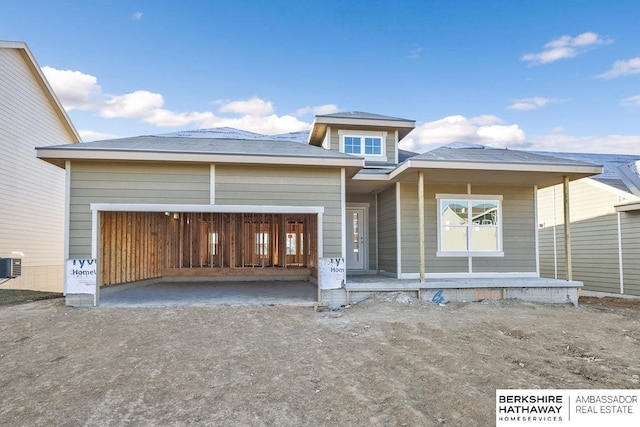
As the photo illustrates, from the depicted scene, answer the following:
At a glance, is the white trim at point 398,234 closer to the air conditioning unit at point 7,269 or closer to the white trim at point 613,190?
the white trim at point 613,190

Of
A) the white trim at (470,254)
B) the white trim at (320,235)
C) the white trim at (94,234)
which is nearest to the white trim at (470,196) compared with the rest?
the white trim at (470,254)

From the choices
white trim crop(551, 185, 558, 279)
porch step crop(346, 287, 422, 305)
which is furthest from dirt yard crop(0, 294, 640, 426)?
white trim crop(551, 185, 558, 279)

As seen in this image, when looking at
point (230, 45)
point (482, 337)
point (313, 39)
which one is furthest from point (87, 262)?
point (313, 39)

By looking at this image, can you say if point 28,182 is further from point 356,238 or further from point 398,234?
point 398,234

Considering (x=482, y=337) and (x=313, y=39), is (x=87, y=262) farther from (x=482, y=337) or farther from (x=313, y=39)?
(x=313, y=39)

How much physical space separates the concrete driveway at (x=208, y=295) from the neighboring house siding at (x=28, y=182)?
4.38m

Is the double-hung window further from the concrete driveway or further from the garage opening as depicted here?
the concrete driveway

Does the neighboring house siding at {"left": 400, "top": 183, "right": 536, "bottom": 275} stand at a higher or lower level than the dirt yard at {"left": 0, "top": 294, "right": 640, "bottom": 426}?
higher

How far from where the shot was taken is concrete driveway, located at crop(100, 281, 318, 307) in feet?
22.6

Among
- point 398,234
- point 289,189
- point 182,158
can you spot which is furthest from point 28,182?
point 398,234

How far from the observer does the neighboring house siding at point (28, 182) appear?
1029cm

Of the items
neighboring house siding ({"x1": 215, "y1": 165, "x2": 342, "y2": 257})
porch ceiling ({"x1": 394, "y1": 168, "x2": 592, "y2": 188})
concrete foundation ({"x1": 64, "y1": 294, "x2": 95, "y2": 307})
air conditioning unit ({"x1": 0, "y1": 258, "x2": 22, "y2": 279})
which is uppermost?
porch ceiling ({"x1": 394, "y1": 168, "x2": 592, "y2": 188})

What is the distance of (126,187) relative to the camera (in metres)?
6.64

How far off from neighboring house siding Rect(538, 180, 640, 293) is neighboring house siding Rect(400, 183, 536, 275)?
3.21 metres
